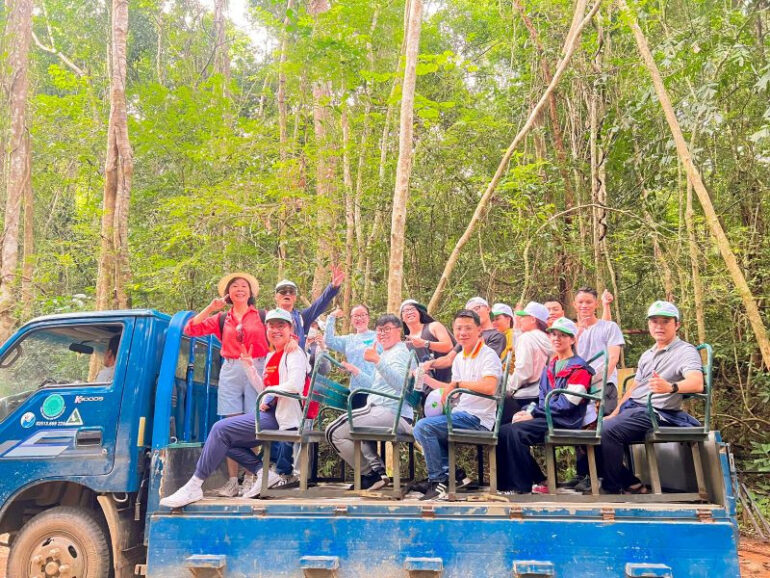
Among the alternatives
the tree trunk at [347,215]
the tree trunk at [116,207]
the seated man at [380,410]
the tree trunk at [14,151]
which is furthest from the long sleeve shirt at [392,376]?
the tree trunk at [14,151]

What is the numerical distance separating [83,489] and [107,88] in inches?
529

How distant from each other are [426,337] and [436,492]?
1.53 meters

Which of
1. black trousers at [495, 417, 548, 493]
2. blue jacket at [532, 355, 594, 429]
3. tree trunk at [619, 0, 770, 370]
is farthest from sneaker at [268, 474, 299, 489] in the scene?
tree trunk at [619, 0, 770, 370]

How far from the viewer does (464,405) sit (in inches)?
168

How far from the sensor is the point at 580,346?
509cm

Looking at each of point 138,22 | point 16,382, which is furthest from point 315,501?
point 138,22

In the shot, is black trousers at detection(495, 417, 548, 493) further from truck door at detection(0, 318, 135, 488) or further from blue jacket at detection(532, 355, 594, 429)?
truck door at detection(0, 318, 135, 488)

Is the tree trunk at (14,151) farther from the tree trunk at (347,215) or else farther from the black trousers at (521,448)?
the black trousers at (521,448)

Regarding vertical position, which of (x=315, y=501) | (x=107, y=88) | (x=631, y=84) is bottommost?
(x=315, y=501)

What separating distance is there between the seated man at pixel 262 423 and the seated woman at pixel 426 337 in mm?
1016

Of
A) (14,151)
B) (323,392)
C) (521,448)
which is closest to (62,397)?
(323,392)

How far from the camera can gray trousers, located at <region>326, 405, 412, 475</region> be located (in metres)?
4.32

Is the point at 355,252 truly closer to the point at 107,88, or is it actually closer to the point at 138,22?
the point at 107,88

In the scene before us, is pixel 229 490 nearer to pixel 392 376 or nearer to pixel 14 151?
pixel 392 376
